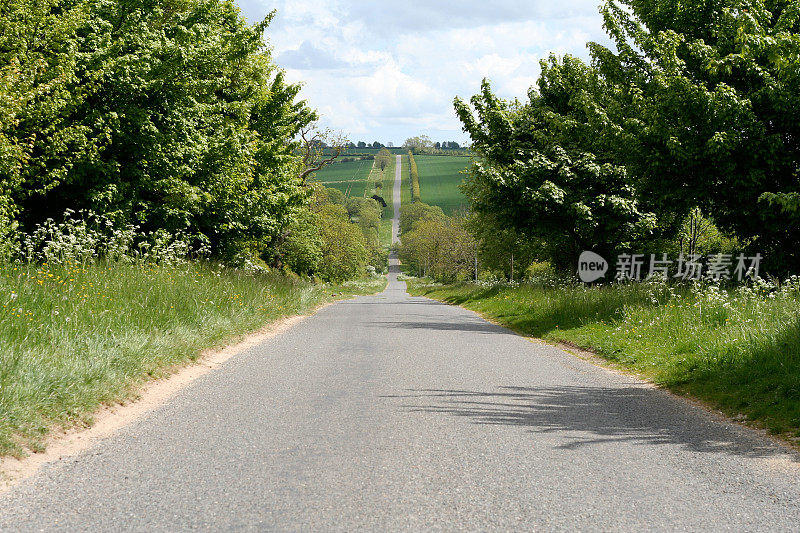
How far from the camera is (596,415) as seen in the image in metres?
6.97

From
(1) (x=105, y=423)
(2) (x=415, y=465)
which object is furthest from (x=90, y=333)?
(2) (x=415, y=465)

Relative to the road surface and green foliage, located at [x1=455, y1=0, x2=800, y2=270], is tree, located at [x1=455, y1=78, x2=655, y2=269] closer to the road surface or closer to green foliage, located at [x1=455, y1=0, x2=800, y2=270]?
green foliage, located at [x1=455, y1=0, x2=800, y2=270]

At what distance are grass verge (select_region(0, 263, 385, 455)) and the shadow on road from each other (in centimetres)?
343

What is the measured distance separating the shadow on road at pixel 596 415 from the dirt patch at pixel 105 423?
2.90m

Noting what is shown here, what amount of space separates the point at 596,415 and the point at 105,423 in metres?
5.06

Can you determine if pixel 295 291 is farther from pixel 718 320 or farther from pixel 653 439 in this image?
pixel 653 439

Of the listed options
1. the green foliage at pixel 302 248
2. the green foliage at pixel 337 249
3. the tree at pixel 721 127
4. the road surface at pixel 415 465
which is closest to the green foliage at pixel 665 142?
the tree at pixel 721 127

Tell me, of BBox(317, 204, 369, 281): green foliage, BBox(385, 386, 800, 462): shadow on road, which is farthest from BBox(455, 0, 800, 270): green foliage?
BBox(317, 204, 369, 281): green foliage

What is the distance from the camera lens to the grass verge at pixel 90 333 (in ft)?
19.6

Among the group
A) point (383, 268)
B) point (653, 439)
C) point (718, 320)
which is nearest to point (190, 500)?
point (653, 439)

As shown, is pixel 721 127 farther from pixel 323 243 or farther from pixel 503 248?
pixel 323 243

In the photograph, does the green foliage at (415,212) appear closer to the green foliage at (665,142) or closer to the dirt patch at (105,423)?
the green foliage at (665,142)

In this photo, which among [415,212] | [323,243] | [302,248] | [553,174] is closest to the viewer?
[553,174]

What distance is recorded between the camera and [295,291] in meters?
24.7
